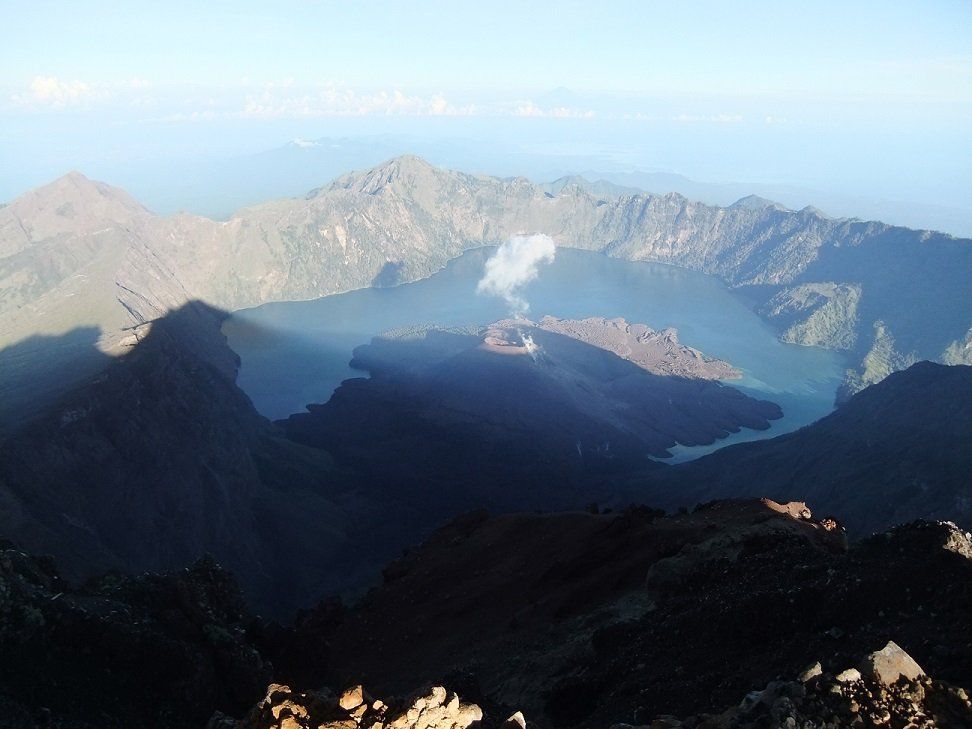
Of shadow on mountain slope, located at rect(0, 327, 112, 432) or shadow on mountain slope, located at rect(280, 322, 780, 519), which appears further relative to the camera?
shadow on mountain slope, located at rect(280, 322, 780, 519)

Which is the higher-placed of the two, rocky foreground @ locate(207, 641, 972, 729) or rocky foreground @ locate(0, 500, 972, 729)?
rocky foreground @ locate(207, 641, 972, 729)

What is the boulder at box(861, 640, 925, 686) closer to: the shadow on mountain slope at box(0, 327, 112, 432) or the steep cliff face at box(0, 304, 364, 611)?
the steep cliff face at box(0, 304, 364, 611)

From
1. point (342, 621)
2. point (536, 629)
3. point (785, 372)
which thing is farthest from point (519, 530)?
point (785, 372)

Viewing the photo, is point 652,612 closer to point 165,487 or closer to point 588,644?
point 588,644

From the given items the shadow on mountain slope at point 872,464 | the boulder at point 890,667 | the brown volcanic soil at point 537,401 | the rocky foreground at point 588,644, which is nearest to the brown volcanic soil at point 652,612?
the rocky foreground at point 588,644

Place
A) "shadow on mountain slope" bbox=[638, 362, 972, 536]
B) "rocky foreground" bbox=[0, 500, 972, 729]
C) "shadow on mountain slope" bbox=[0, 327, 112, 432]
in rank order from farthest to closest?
"shadow on mountain slope" bbox=[0, 327, 112, 432], "shadow on mountain slope" bbox=[638, 362, 972, 536], "rocky foreground" bbox=[0, 500, 972, 729]

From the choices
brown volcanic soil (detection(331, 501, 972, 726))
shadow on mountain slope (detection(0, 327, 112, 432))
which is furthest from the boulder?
shadow on mountain slope (detection(0, 327, 112, 432))

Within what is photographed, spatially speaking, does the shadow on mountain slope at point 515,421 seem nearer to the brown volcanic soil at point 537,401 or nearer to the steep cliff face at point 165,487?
the brown volcanic soil at point 537,401

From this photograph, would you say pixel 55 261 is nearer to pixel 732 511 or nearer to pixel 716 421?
pixel 716 421
